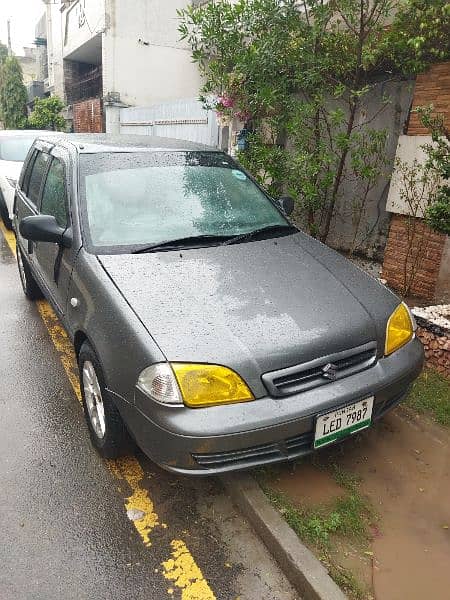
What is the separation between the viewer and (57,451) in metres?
3.05

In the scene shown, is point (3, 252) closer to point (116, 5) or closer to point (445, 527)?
point (445, 527)

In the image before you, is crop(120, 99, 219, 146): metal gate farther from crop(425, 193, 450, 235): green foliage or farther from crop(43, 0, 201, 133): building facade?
crop(425, 193, 450, 235): green foliage

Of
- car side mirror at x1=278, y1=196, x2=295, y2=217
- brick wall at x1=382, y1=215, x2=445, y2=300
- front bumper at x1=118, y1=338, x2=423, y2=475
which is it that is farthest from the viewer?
brick wall at x1=382, y1=215, x2=445, y2=300

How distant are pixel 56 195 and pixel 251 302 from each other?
202 cm

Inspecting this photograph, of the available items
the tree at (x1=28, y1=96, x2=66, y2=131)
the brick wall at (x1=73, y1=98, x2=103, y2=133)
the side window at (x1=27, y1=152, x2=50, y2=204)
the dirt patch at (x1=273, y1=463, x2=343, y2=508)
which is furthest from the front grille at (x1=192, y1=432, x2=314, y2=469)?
the tree at (x1=28, y1=96, x2=66, y2=131)

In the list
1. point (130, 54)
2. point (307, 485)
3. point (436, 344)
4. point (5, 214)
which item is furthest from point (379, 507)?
point (130, 54)

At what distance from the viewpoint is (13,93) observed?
2541 centimetres

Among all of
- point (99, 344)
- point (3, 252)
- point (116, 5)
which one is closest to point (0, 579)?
point (99, 344)

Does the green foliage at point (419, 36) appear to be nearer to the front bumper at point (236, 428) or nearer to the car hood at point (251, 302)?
the car hood at point (251, 302)

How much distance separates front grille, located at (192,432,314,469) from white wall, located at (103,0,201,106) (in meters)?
15.6

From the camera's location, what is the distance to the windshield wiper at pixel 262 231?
3.18 meters

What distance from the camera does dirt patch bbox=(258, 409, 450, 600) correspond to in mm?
2160

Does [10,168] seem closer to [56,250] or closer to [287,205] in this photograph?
[56,250]

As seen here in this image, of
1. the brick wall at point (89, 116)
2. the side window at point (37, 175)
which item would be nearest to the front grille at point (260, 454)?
the side window at point (37, 175)
